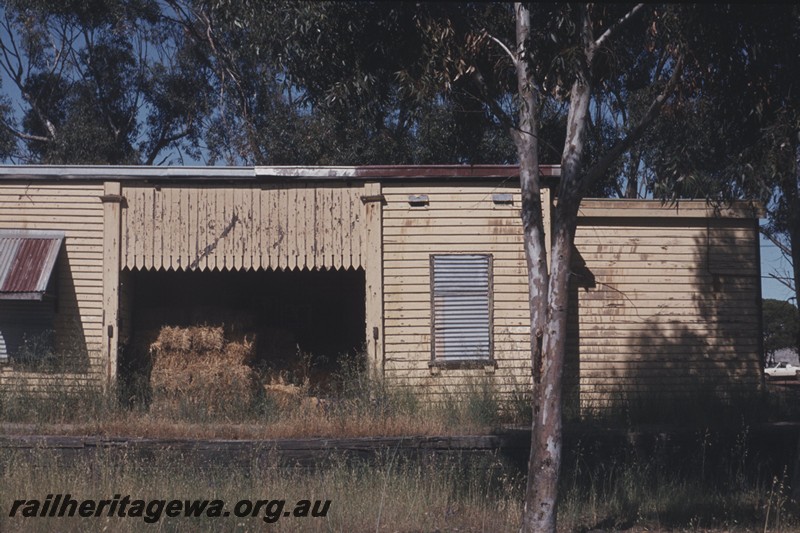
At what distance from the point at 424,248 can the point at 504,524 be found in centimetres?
568

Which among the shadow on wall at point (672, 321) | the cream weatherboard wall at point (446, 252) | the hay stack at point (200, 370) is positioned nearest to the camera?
the hay stack at point (200, 370)

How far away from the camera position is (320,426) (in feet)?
38.9

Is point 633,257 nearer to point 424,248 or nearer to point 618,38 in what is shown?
point 424,248

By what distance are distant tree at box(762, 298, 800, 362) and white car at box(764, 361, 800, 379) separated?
31.8 inches

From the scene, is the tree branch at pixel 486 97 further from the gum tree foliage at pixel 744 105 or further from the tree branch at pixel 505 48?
the gum tree foliage at pixel 744 105

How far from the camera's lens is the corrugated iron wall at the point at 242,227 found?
13586mm

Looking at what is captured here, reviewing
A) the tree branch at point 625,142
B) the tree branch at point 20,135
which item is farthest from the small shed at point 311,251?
the tree branch at point 20,135

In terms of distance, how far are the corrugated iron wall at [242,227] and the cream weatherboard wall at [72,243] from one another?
0.54 m

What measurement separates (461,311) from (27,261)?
6678mm

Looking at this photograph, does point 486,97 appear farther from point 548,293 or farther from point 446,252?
point 446,252

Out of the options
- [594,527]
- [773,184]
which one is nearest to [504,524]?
[594,527]

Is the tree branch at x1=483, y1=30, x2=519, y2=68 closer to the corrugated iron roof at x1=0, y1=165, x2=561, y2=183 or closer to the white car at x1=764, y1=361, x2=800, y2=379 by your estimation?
the corrugated iron roof at x1=0, y1=165, x2=561, y2=183

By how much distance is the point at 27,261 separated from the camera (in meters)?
13.2

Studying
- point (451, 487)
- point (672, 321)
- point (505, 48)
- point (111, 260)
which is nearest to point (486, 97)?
point (505, 48)
